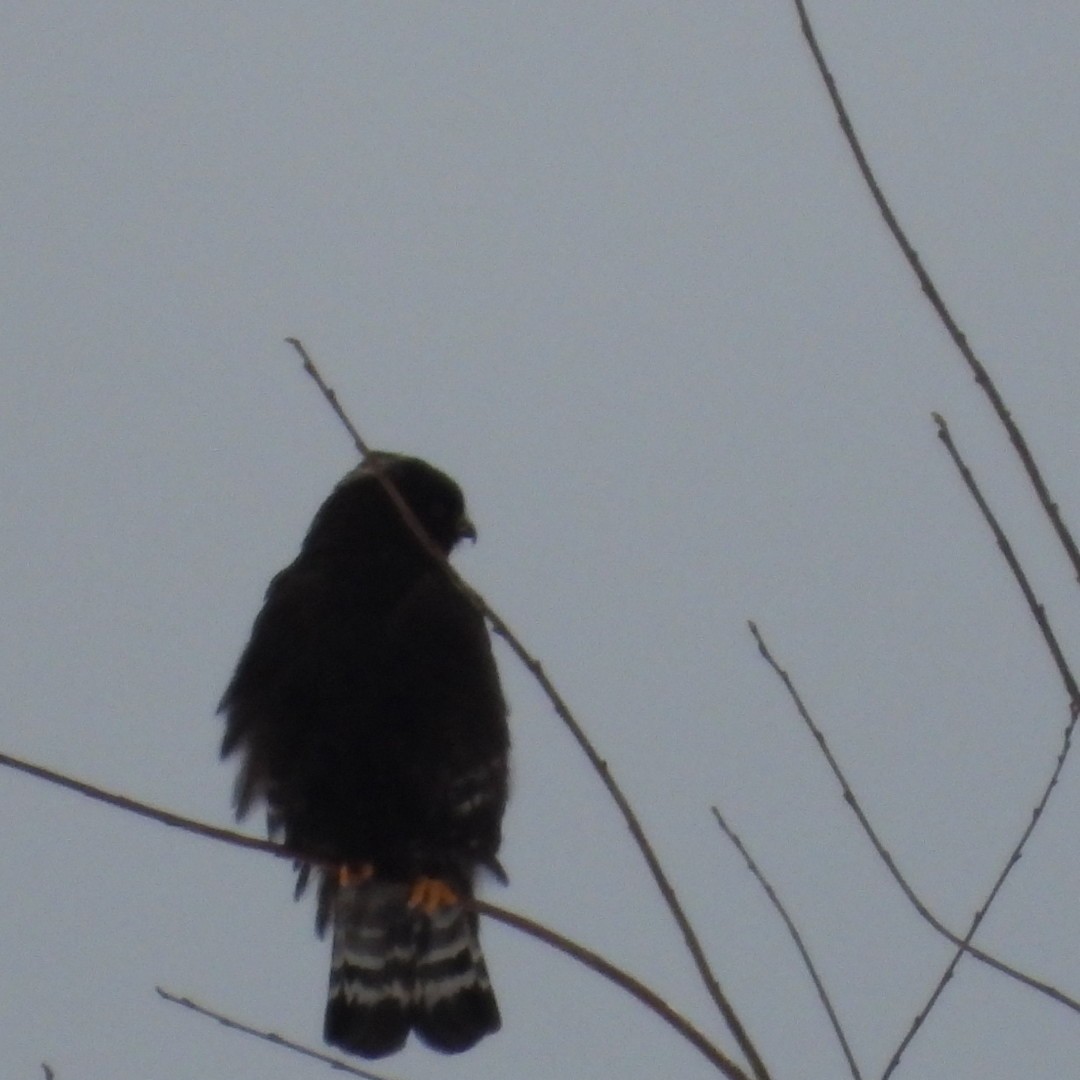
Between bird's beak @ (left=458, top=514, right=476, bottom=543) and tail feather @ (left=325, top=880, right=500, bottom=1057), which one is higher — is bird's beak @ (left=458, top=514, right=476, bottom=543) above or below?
above

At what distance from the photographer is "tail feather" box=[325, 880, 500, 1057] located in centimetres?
454

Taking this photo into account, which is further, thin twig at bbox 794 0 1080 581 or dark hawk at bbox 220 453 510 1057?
dark hawk at bbox 220 453 510 1057

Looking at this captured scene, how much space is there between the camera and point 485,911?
2756 mm

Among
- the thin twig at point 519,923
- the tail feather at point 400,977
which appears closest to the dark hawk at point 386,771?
the tail feather at point 400,977

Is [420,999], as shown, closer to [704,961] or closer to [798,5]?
[704,961]

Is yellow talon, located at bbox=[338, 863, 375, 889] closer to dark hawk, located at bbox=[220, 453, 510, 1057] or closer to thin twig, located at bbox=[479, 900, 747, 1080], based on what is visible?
dark hawk, located at bbox=[220, 453, 510, 1057]

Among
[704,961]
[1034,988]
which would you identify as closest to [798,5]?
[704,961]

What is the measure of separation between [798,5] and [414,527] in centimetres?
89

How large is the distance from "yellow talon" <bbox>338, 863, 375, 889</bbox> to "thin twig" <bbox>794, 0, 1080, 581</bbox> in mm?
2685

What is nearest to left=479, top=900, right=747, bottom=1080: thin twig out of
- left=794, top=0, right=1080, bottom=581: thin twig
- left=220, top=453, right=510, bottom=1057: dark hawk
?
left=794, top=0, right=1080, bottom=581: thin twig

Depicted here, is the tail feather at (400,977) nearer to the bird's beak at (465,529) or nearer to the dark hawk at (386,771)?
the dark hawk at (386,771)

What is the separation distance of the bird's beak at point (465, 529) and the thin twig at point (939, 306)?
3013mm

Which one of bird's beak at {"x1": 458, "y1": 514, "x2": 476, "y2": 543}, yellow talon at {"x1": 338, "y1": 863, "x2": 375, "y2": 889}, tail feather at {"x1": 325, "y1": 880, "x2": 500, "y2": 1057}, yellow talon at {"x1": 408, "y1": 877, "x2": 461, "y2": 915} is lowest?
tail feather at {"x1": 325, "y1": 880, "x2": 500, "y2": 1057}

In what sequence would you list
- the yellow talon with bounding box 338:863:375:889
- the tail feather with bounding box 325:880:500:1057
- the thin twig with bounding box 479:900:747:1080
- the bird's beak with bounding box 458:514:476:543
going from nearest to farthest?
the thin twig with bounding box 479:900:747:1080 → the tail feather with bounding box 325:880:500:1057 → the yellow talon with bounding box 338:863:375:889 → the bird's beak with bounding box 458:514:476:543
